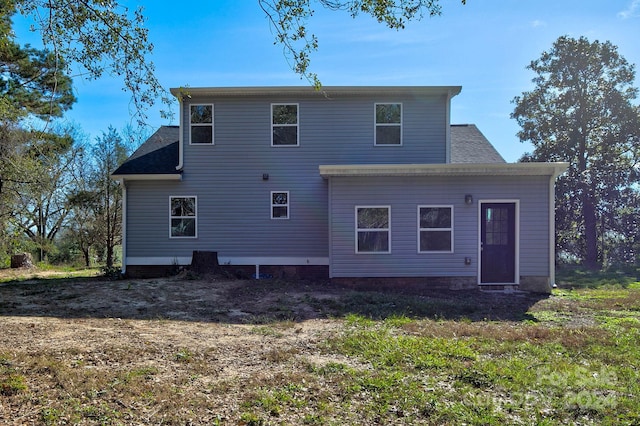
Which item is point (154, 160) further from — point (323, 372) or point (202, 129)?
point (323, 372)

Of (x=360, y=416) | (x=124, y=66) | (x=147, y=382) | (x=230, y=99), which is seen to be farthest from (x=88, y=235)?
(x=360, y=416)

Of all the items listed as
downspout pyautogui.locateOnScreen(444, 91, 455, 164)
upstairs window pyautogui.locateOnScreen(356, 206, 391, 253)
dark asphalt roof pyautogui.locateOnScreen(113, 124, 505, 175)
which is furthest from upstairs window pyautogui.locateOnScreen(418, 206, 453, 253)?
dark asphalt roof pyautogui.locateOnScreen(113, 124, 505, 175)

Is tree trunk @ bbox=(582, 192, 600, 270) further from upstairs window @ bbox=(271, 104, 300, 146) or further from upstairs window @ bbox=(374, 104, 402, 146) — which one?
upstairs window @ bbox=(271, 104, 300, 146)

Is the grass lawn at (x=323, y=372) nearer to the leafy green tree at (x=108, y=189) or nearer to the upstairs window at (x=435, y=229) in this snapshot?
the upstairs window at (x=435, y=229)

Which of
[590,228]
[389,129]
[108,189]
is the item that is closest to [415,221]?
[389,129]

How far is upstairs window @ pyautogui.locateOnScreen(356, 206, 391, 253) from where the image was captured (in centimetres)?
1034

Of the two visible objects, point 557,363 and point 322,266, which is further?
point 322,266

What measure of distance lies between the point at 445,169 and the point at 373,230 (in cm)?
218

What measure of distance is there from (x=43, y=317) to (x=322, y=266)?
6915 millimetres

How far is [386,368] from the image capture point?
4457mm

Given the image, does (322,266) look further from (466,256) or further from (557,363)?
(557,363)

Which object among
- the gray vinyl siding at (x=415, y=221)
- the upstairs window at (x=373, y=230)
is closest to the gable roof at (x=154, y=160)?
the gray vinyl siding at (x=415, y=221)

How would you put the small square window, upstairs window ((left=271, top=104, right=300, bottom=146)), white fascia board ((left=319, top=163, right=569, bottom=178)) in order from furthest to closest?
1. upstairs window ((left=271, top=104, right=300, bottom=146))
2. the small square window
3. white fascia board ((left=319, top=163, right=569, bottom=178))

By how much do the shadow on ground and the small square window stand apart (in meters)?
2.42
